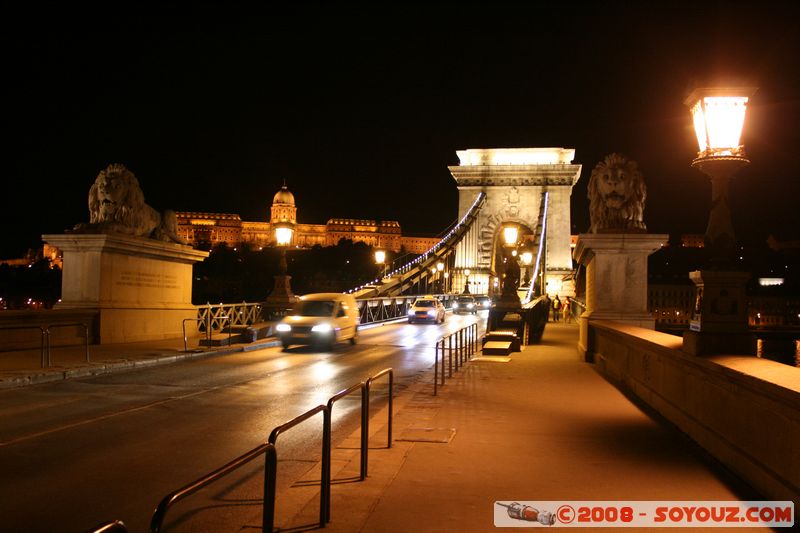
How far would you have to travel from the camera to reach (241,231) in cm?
18025

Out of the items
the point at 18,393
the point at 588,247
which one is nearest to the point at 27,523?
the point at 18,393

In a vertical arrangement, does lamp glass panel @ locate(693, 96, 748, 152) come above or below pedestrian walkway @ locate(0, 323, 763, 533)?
above

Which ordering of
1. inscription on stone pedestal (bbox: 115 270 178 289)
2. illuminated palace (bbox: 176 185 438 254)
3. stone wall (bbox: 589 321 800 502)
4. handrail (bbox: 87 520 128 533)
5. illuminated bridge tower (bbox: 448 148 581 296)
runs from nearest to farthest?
handrail (bbox: 87 520 128 533)
stone wall (bbox: 589 321 800 502)
inscription on stone pedestal (bbox: 115 270 178 289)
illuminated bridge tower (bbox: 448 148 581 296)
illuminated palace (bbox: 176 185 438 254)

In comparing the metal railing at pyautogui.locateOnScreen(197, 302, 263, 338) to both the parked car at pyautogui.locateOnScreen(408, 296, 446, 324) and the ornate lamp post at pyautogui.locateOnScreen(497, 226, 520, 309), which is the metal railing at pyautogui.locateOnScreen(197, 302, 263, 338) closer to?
the ornate lamp post at pyautogui.locateOnScreen(497, 226, 520, 309)

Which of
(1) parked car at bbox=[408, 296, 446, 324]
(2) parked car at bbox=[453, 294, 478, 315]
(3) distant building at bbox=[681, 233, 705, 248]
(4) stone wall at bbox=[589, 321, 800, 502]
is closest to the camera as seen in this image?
(4) stone wall at bbox=[589, 321, 800, 502]

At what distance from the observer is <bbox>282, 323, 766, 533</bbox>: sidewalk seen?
5.36m

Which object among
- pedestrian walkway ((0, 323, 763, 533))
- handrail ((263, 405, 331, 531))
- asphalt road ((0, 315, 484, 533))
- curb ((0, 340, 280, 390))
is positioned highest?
handrail ((263, 405, 331, 531))

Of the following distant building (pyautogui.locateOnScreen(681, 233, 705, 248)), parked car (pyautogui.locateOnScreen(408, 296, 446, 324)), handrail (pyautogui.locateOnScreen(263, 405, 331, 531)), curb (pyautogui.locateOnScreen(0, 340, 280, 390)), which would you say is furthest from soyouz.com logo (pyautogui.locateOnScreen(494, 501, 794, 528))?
distant building (pyautogui.locateOnScreen(681, 233, 705, 248))

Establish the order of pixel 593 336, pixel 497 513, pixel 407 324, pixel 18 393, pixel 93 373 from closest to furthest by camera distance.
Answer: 1. pixel 497 513
2. pixel 18 393
3. pixel 93 373
4. pixel 593 336
5. pixel 407 324

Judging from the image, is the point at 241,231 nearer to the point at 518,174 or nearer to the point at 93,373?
the point at 518,174

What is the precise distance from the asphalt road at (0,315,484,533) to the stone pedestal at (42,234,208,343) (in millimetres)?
4328

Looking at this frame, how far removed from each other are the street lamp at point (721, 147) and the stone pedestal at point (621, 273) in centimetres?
767

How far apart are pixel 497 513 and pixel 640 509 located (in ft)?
3.43

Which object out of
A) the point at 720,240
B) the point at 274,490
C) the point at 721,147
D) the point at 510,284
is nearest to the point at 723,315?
the point at 720,240
